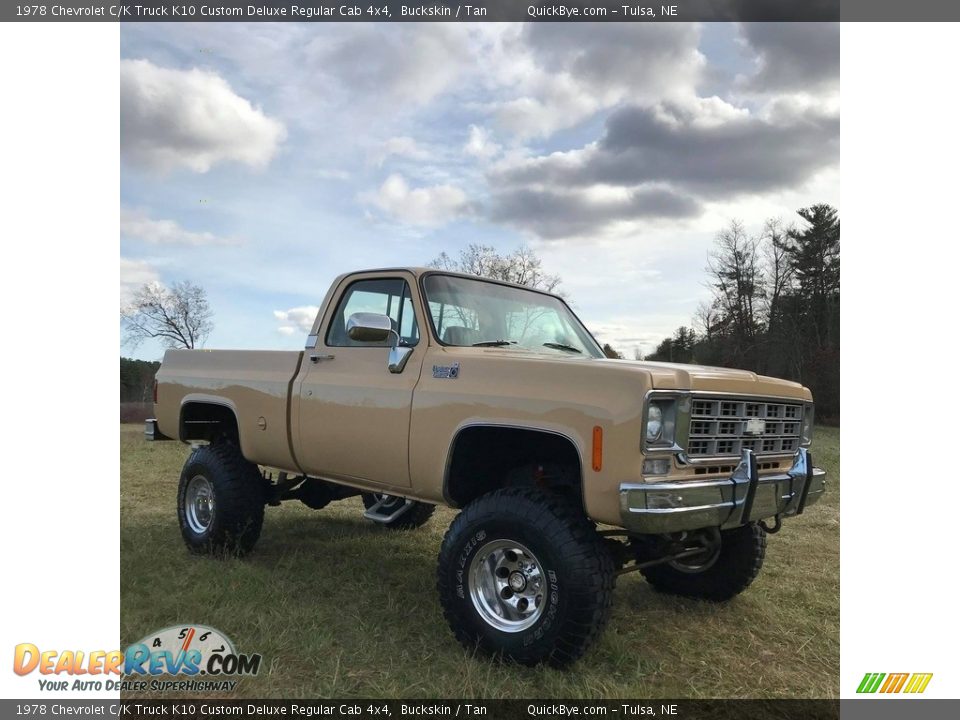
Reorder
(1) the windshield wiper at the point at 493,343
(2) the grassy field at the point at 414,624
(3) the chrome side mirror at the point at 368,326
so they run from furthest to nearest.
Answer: (1) the windshield wiper at the point at 493,343
(3) the chrome side mirror at the point at 368,326
(2) the grassy field at the point at 414,624

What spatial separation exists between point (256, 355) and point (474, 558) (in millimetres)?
2791

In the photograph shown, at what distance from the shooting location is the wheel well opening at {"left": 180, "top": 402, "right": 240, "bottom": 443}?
6391 mm

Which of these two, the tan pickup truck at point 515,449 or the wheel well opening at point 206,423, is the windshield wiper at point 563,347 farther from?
the wheel well opening at point 206,423

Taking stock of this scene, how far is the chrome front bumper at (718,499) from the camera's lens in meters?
3.36

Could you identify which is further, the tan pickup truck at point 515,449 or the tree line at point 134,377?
the tree line at point 134,377

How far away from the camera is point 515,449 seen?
4.39 meters

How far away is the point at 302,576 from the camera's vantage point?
5.45m

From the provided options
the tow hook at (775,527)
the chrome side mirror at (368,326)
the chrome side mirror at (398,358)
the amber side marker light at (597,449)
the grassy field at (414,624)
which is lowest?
the grassy field at (414,624)

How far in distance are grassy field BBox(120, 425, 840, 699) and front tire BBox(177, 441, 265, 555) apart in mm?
176

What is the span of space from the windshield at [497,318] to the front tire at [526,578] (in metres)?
1.20

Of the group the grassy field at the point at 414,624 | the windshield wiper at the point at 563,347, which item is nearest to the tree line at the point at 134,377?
the grassy field at the point at 414,624

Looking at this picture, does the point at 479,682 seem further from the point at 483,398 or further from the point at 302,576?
the point at 302,576

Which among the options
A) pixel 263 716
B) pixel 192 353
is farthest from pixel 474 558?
pixel 192 353

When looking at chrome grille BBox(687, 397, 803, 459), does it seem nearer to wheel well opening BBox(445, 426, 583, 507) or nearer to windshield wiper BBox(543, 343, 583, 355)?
wheel well opening BBox(445, 426, 583, 507)
